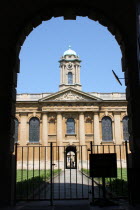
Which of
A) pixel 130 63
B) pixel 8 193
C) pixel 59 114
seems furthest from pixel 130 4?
pixel 59 114

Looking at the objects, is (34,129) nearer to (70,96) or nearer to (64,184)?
(70,96)

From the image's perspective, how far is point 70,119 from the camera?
36.6 m

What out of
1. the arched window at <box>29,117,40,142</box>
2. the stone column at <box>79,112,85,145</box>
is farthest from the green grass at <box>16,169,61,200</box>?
the arched window at <box>29,117,40,142</box>

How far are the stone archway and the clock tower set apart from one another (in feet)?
118

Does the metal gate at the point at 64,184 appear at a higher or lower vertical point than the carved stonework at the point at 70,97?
lower

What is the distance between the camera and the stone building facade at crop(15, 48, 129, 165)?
35688mm

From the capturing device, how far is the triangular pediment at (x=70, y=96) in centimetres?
3672

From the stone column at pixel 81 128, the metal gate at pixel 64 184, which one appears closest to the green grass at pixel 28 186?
the metal gate at pixel 64 184

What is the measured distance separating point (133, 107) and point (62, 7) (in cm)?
294

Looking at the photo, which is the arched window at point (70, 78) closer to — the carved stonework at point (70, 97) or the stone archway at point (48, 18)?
the carved stonework at point (70, 97)

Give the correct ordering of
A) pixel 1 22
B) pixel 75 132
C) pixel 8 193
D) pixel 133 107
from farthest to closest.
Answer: pixel 75 132
pixel 1 22
pixel 133 107
pixel 8 193

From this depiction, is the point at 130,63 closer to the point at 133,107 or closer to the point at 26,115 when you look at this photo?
the point at 133,107

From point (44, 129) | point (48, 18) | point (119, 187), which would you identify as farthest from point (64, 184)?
point (44, 129)

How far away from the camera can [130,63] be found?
6.09m
